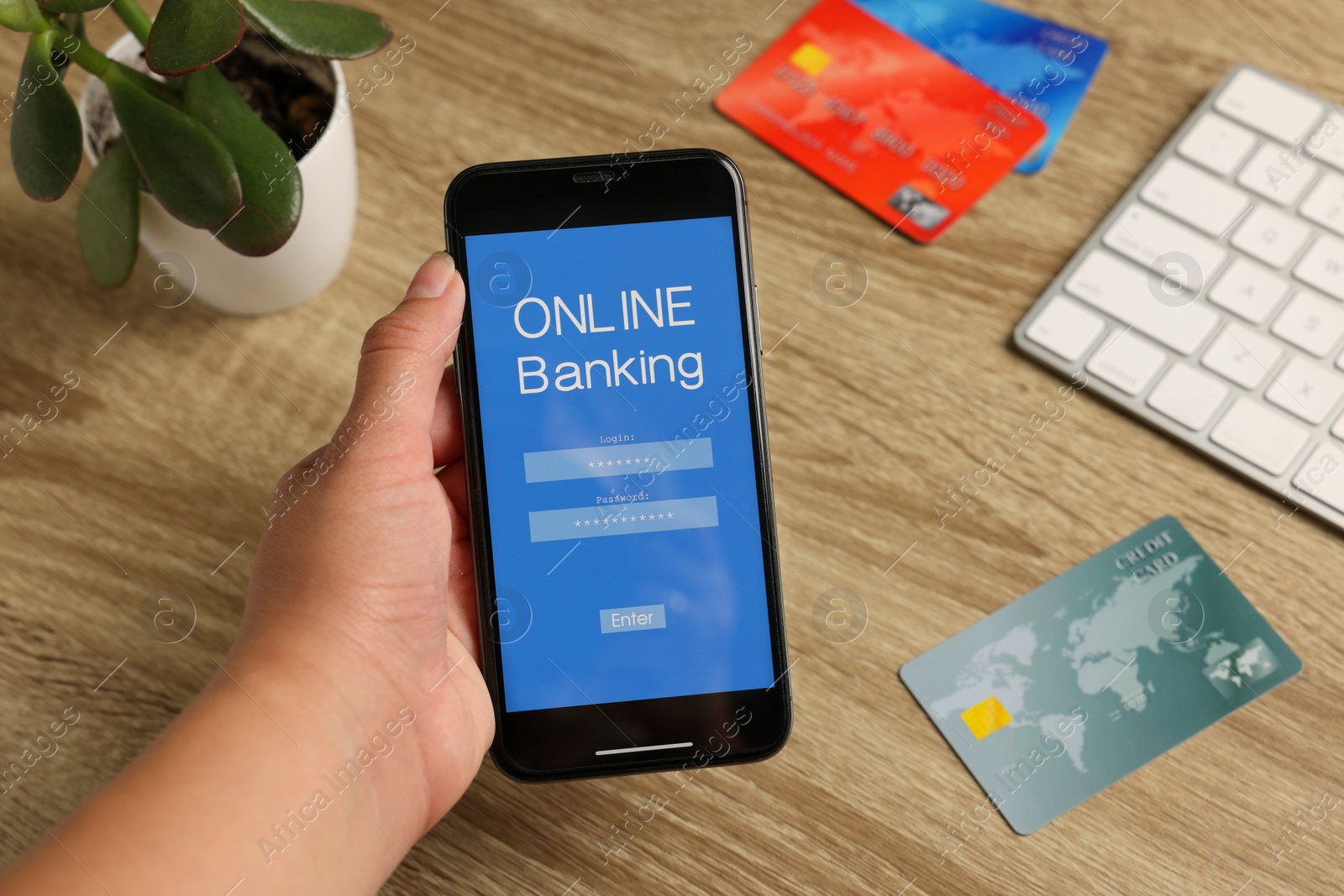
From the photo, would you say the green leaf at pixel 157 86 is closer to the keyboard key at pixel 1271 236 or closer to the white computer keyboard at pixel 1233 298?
the white computer keyboard at pixel 1233 298

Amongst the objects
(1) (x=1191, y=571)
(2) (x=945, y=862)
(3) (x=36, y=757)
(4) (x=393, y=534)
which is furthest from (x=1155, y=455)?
(3) (x=36, y=757)

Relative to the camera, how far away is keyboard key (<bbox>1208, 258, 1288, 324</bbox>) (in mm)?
623

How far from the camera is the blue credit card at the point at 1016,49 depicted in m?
0.70

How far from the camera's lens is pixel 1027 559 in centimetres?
61

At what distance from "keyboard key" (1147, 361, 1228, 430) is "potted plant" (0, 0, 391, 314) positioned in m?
0.53

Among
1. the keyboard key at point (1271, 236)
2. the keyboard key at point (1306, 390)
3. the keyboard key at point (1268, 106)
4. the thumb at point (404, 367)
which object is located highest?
the thumb at point (404, 367)

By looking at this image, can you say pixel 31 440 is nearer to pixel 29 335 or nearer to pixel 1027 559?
pixel 29 335

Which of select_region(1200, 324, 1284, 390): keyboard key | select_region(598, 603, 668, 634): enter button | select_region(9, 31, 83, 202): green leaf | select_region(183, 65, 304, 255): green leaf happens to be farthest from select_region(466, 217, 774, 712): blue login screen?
select_region(1200, 324, 1284, 390): keyboard key

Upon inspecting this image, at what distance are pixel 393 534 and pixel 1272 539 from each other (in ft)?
1.83

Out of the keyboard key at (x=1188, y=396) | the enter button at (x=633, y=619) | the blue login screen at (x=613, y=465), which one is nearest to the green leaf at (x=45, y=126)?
the blue login screen at (x=613, y=465)

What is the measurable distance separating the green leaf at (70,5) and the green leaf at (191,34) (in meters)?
0.03

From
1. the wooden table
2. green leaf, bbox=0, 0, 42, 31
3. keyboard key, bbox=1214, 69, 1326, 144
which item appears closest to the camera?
green leaf, bbox=0, 0, 42, 31

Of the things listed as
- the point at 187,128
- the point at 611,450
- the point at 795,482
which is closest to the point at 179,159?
the point at 187,128

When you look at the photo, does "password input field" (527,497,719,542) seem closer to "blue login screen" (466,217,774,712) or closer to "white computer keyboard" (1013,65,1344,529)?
"blue login screen" (466,217,774,712)
